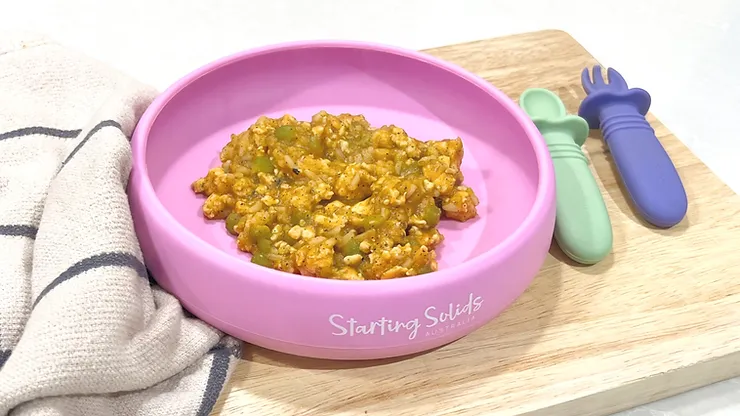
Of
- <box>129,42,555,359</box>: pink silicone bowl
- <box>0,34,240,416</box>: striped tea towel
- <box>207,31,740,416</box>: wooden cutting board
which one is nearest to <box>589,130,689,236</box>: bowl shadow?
<box>207,31,740,416</box>: wooden cutting board

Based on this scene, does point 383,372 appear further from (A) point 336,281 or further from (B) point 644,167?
(B) point 644,167

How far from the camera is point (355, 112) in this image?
104cm

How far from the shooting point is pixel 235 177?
2.82 ft

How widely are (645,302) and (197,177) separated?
1.76 ft

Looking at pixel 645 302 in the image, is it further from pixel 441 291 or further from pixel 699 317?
pixel 441 291

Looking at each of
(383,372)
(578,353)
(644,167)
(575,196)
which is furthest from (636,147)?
(383,372)

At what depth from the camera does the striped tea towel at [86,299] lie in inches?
24.7

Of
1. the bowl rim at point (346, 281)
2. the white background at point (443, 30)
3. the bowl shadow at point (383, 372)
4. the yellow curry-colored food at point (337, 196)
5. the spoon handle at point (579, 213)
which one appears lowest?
the white background at point (443, 30)

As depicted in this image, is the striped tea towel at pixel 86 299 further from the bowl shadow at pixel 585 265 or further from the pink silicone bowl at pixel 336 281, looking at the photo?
the bowl shadow at pixel 585 265

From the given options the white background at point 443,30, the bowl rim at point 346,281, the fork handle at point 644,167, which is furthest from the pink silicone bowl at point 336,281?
the white background at point 443,30

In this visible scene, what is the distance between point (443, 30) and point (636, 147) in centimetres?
64

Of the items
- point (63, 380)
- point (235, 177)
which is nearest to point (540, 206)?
point (235, 177)

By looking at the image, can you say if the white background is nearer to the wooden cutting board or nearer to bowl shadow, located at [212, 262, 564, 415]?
the wooden cutting board

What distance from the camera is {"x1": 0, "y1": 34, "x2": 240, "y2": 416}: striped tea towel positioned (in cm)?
63
